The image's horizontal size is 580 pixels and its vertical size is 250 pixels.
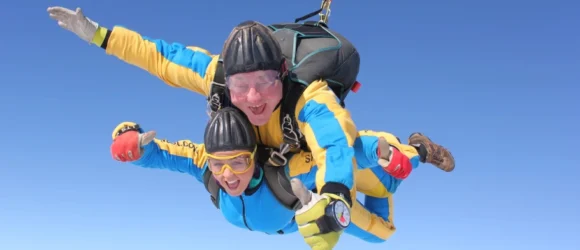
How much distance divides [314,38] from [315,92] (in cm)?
68

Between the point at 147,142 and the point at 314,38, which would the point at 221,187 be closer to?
the point at 147,142

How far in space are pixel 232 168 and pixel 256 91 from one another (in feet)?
2.28

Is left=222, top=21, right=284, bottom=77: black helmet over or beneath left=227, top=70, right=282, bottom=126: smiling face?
over

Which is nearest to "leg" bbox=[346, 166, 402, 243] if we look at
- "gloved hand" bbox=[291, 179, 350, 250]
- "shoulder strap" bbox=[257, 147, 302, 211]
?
"shoulder strap" bbox=[257, 147, 302, 211]

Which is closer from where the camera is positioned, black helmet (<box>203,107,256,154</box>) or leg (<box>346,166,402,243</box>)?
black helmet (<box>203,107,256,154</box>)

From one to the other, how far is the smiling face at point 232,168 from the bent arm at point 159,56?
500 mm

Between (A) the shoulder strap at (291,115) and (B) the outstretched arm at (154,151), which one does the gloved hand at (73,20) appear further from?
(A) the shoulder strap at (291,115)

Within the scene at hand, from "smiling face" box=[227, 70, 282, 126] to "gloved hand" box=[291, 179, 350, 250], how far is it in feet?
2.99

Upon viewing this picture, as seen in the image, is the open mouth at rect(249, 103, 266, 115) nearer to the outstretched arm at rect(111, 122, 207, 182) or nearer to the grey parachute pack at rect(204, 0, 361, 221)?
the grey parachute pack at rect(204, 0, 361, 221)

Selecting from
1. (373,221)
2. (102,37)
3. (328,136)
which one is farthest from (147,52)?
(373,221)

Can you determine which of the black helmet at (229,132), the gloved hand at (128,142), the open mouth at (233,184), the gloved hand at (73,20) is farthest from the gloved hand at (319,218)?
the gloved hand at (73,20)

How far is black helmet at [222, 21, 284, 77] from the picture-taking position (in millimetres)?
4285

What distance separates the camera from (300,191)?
11.5ft

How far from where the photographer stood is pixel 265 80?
14.2 feet
